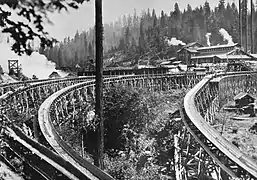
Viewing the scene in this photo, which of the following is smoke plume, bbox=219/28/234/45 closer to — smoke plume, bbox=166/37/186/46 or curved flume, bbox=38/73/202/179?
smoke plume, bbox=166/37/186/46

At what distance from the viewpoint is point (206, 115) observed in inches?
907

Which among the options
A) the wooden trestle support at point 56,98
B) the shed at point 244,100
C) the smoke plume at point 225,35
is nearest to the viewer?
the wooden trestle support at point 56,98

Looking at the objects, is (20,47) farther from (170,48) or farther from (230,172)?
(170,48)

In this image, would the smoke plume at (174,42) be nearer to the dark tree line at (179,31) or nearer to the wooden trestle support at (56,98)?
the dark tree line at (179,31)

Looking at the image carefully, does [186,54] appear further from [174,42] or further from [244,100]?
[244,100]

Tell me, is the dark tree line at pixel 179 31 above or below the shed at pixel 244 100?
above

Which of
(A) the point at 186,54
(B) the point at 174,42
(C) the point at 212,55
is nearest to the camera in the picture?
(C) the point at 212,55

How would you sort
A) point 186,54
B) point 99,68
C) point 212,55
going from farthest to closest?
1. point 186,54
2. point 212,55
3. point 99,68

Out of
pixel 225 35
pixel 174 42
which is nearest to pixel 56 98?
pixel 174 42

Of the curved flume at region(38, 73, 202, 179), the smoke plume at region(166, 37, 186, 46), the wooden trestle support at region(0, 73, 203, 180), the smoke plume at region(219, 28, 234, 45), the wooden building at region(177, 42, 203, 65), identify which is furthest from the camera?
the smoke plume at region(219, 28, 234, 45)

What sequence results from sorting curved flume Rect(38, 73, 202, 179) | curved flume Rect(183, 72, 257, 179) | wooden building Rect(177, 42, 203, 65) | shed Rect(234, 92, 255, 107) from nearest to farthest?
curved flume Rect(38, 73, 202, 179)
curved flume Rect(183, 72, 257, 179)
shed Rect(234, 92, 255, 107)
wooden building Rect(177, 42, 203, 65)

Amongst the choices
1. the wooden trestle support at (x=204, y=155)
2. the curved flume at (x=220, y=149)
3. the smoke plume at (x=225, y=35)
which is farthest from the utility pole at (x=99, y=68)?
the smoke plume at (x=225, y=35)

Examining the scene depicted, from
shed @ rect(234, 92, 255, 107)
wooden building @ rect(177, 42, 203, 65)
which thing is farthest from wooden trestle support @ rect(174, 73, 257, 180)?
wooden building @ rect(177, 42, 203, 65)

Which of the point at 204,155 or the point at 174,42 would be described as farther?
the point at 174,42
